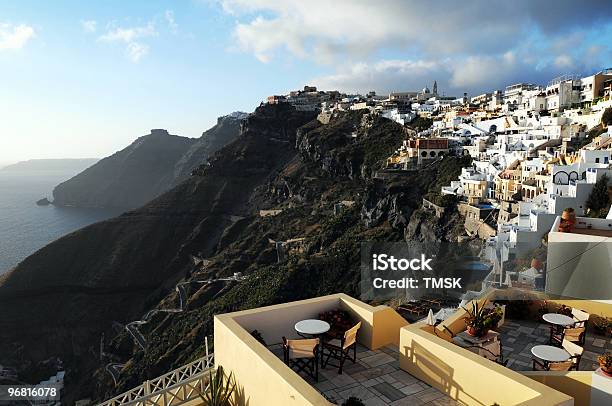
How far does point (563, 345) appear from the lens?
203 inches

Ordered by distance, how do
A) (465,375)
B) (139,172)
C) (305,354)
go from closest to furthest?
1. (465,375)
2. (305,354)
3. (139,172)

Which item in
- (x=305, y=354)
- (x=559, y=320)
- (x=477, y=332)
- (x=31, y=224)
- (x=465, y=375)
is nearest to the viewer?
(x=465, y=375)

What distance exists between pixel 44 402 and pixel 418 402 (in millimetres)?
59161

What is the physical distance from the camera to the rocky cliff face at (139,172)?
6590 inches

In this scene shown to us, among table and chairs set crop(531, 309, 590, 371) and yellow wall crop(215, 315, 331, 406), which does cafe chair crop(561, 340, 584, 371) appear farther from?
yellow wall crop(215, 315, 331, 406)

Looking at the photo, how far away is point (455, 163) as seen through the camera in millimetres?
47031

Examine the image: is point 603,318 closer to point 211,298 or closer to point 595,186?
point 595,186

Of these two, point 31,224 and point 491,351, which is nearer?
point 491,351

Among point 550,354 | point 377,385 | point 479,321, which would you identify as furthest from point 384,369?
point 550,354

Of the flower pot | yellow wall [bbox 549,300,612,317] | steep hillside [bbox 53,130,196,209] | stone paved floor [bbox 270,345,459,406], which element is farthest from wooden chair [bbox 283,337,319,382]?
steep hillside [bbox 53,130,196,209]

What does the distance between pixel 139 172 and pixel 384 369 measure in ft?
633

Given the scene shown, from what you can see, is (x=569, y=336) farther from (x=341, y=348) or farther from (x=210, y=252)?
(x=210, y=252)

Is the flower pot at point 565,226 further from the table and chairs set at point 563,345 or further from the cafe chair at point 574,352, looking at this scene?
the cafe chair at point 574,352

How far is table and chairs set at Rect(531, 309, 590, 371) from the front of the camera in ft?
15.2
